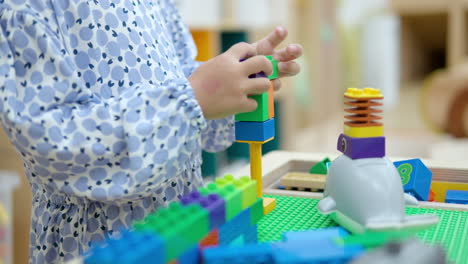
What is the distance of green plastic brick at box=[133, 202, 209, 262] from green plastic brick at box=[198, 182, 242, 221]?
3cm

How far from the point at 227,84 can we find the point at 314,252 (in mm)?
219

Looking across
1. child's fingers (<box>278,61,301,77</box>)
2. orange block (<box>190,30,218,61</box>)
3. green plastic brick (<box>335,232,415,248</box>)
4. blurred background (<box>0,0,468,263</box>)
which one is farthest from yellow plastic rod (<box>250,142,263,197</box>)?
orange block (<box>190,30,218,61</box>)

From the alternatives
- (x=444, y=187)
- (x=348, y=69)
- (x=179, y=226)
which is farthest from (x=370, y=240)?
(x=348, y=69)

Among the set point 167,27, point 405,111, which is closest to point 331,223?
point 167,27

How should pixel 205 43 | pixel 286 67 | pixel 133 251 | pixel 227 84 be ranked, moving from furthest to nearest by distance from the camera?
pixel 205 43 → pixel 286 67 → pixel 227 84 → pixel 133 251

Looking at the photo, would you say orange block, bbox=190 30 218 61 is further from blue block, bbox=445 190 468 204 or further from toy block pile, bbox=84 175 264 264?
toy block pile, bbox=84 175 264 264

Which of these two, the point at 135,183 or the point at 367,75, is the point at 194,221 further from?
the point at 367,75

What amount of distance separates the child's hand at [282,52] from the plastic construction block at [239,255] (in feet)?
0.95

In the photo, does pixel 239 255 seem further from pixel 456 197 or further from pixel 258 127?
pixel 456 197

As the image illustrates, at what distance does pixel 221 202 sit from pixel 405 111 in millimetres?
1836

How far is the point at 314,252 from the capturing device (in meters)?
0.39

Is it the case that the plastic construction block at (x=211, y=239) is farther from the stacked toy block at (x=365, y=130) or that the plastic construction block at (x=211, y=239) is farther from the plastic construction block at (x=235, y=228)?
the stacked toy block at (x=365, y=130)

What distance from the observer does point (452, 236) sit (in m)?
0.52

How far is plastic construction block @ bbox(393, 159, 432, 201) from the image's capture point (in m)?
0.64
